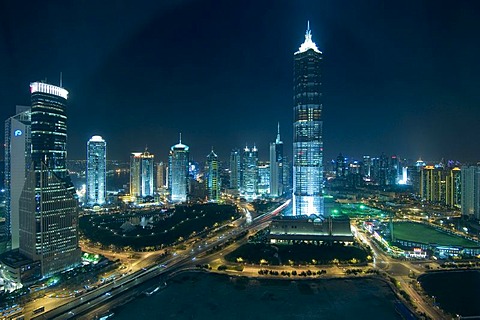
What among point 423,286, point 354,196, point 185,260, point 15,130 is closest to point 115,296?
point 185,260

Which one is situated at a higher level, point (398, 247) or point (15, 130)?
point (15, 130)

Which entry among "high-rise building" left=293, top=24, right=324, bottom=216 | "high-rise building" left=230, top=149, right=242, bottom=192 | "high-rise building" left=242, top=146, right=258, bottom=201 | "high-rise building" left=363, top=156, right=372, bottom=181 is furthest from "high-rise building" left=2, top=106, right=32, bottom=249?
"high-rise building" left=363, top=156, right=372, bottom=181

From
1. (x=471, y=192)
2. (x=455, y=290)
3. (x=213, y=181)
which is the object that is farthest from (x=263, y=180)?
(x=455, y=290)

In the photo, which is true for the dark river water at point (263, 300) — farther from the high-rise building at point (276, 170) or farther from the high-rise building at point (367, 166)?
the high-rise building at point (367, 166)

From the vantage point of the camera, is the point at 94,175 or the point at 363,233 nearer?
the point at 363,233

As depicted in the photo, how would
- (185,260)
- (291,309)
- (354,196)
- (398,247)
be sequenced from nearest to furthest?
(291,309), (185,260), (398,247), (354,196)

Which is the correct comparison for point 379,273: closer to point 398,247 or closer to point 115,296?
point 398,247

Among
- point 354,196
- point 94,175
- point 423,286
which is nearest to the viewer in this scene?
point 423,286

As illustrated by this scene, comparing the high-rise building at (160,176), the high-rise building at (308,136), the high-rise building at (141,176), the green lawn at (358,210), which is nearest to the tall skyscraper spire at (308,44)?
the high-rise building at (308,136)
